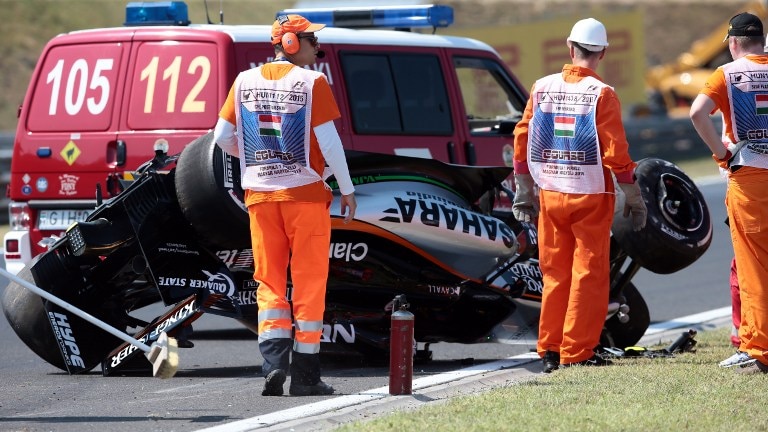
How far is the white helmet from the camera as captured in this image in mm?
7898

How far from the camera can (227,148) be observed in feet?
24.2

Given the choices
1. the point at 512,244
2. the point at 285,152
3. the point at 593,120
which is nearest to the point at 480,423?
the point at 285,152

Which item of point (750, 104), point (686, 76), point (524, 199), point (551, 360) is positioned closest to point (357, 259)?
point (524, 199)

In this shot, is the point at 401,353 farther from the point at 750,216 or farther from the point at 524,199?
the point at 750,216

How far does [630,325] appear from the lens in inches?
367

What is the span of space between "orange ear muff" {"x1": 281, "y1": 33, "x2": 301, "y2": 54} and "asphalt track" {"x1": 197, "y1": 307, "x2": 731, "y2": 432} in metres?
1.84

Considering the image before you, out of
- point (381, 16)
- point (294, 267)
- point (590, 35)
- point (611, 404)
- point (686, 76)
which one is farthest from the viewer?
point (686, 76)

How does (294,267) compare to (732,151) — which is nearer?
(294,267)

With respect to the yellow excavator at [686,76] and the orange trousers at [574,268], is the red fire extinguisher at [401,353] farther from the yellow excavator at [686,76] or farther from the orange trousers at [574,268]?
the yellow excavator at [686,76]

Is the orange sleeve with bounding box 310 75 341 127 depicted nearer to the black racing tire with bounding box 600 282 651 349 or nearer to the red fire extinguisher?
the red fire extinguisher

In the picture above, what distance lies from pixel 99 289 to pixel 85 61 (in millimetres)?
2063

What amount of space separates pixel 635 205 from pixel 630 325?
161 cm

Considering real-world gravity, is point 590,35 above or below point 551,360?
above

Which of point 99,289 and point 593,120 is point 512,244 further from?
point 99,289
